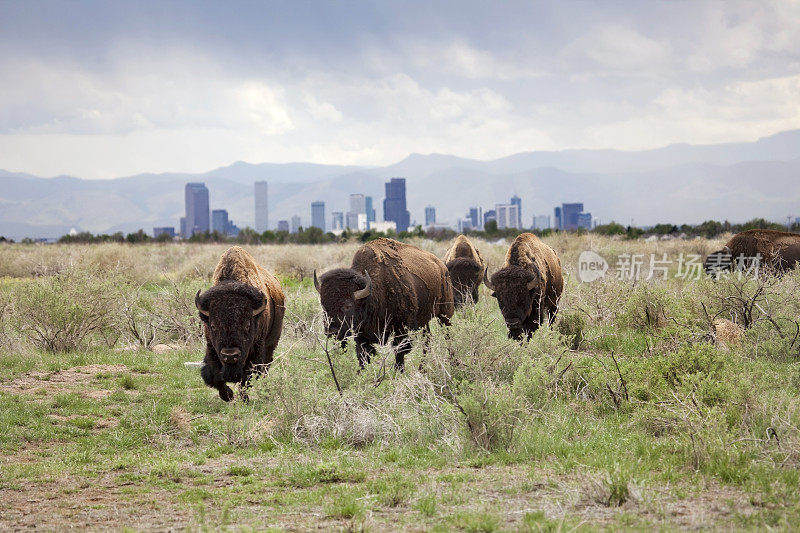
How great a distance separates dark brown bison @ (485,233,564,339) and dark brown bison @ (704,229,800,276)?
28.1ft

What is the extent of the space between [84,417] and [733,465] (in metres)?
8.46

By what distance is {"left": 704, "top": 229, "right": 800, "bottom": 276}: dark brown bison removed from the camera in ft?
67.9

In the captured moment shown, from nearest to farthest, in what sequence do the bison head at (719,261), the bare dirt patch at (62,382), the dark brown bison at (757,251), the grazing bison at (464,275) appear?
the bare dirt patch at (62,382), the grazing bison at (464,275), the dark brown bison at (757,251), the bison head at (719,261)

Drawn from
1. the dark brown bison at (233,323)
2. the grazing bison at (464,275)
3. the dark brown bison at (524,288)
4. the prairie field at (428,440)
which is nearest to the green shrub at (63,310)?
the prairie field at (428,440)

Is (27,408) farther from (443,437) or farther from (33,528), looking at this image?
(443,437)

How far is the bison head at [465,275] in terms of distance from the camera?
1625 centimetres

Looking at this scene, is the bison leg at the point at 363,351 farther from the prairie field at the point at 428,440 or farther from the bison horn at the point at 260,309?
the bison horn at the point at 260,309

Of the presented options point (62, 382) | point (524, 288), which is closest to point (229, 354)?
point (62, 382)

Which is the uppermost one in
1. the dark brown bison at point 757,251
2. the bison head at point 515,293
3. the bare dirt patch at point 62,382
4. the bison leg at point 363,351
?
the dark brown bison at point 757,251

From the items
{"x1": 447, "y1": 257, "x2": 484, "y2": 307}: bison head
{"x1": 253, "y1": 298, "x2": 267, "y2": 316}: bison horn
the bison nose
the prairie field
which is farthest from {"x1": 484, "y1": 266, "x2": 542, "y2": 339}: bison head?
the bison nose

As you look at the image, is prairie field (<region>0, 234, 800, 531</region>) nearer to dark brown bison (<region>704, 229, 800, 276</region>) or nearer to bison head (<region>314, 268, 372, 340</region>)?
bison head (<region>314, 268, 372, 340</region>)

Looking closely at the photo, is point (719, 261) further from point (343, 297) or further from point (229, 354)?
point (229, 354)

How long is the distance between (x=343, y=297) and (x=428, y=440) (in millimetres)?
3142

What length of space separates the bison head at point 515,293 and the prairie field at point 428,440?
4.74 ft
